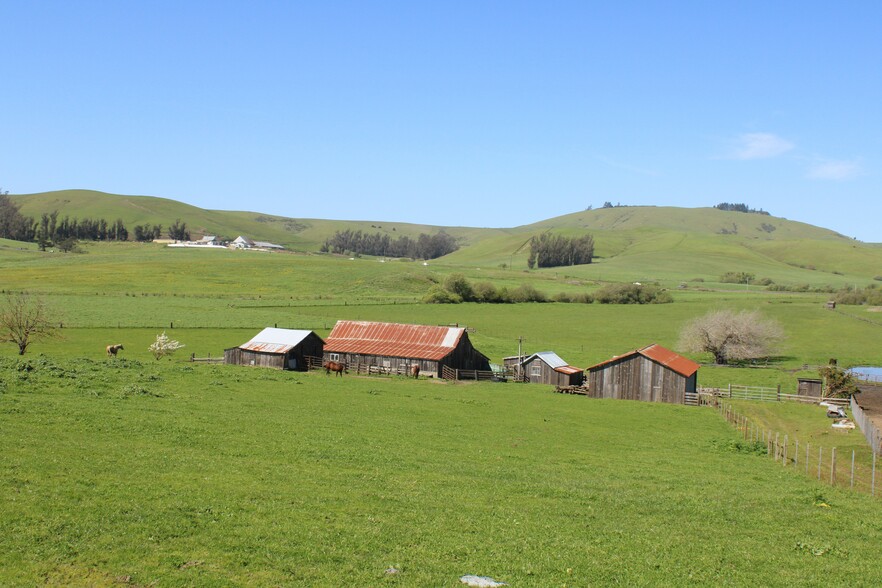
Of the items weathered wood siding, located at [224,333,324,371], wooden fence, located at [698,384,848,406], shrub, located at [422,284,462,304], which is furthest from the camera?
shrub, located at [422,284,462,304]

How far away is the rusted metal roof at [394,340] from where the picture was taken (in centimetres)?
6038

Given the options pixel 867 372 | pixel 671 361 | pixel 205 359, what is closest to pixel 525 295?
pixel 867 372

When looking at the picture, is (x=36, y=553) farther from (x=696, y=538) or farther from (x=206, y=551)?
(x=696, y=538)

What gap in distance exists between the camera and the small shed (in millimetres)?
54062

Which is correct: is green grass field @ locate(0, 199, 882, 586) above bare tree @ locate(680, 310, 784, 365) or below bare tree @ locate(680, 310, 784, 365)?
below

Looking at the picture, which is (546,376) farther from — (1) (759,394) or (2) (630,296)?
(2) (630,296)

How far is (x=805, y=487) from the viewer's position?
24656 mm

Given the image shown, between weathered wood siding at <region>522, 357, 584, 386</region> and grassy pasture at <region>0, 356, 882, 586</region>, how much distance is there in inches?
940

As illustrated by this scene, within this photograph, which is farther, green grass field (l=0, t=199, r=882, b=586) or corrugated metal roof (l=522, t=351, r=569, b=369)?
corrugated metal roof (l=522, t=351, r=569, b=369)

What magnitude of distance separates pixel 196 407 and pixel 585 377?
3610 centimetres

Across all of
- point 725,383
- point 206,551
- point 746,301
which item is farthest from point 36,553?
point 746,301

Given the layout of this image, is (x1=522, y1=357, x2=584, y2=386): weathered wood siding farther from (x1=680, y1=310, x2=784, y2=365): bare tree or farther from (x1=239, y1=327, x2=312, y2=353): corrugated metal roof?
(x1=680, y1=310, x2=784, y2=365): bare tree

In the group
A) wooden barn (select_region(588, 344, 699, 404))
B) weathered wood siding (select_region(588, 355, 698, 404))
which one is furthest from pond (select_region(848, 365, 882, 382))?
weathered wood siding (select_region(588, 355, 698, 404))

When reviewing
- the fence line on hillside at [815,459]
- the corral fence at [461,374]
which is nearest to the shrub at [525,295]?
Answer: the corral fence at [461,374]
